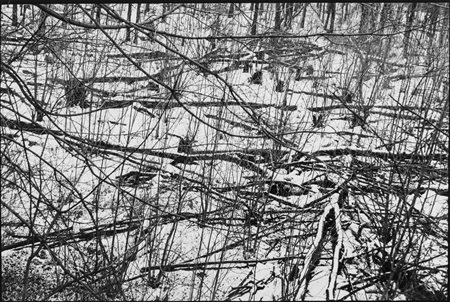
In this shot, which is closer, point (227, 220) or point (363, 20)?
point (227, 220)

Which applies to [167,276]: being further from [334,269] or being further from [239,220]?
[334,269]

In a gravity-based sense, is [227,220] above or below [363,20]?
below

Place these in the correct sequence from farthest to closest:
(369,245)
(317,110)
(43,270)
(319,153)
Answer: (317,110) < (319,153) < (43,270) < (369,245)

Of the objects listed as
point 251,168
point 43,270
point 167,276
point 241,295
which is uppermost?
point 251,168

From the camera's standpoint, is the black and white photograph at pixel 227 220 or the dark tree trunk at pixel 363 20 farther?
the dark tree trunk at pixel 363 20

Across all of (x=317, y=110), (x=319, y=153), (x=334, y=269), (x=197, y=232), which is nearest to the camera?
(x=334, y=269)

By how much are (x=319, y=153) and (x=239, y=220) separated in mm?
908

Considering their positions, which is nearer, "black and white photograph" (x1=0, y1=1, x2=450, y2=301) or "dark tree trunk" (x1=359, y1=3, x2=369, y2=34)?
"black and white photograph" (x1=0, y1=1, x2=450, y2=301)

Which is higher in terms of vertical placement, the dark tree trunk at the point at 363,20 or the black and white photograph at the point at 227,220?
the dark tree trunk at the point at 363,20

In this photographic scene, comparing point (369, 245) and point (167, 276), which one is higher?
point (167, 276)

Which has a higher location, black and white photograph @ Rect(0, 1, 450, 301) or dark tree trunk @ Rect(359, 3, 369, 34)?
dark tree trunk @ Rect(359, 3, 369, 34)

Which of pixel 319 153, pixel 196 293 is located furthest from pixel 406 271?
pixel 319 153

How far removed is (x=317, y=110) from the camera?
14.0ft

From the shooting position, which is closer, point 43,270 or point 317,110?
point 43,270
